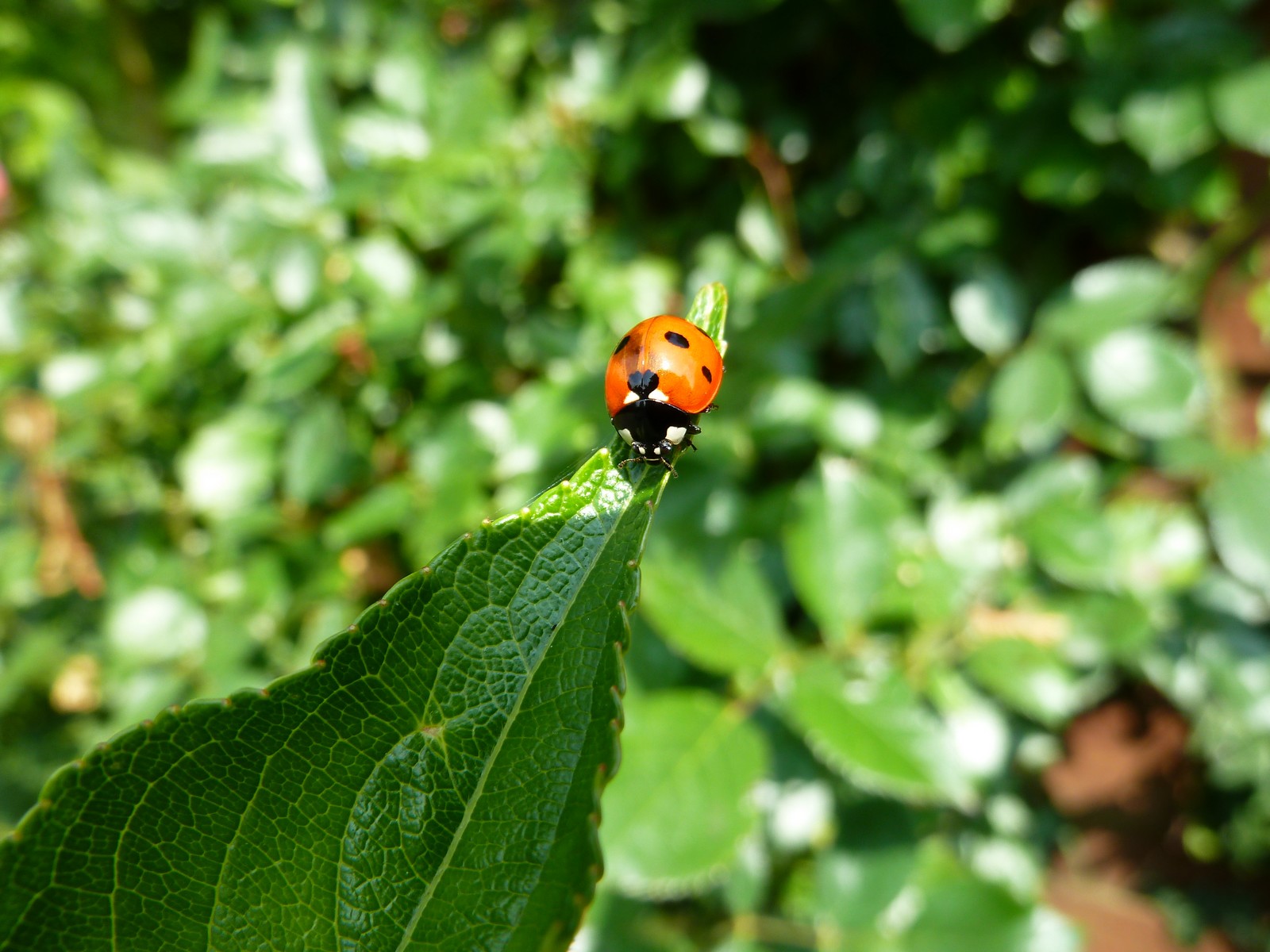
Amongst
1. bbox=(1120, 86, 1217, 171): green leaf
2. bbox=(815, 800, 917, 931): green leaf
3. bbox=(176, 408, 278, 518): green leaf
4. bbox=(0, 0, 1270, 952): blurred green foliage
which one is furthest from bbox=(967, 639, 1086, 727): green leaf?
bbox=(176, 408, 278, 518): green leaf

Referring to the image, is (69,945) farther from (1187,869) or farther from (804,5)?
(1187,869)

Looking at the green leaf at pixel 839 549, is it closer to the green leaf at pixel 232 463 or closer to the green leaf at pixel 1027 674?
the green leaf at pixel 1027 674

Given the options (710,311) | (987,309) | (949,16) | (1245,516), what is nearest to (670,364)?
(710,311)

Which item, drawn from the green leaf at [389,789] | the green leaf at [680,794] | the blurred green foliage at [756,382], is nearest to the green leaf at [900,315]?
the blurred green foliage at [756,382]

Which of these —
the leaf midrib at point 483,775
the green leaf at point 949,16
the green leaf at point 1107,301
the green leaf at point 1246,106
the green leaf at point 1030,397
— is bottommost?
the green leaf at point 1030,397

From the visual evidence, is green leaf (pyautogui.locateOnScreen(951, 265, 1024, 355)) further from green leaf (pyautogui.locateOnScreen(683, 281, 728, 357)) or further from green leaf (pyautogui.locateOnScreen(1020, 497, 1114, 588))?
green leaf (pyautogui.locateOnScreen(683, 281, 728, 357))

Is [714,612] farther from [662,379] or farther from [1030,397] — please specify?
[1030,397]

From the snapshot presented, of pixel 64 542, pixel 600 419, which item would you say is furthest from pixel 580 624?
pixel 64 542
